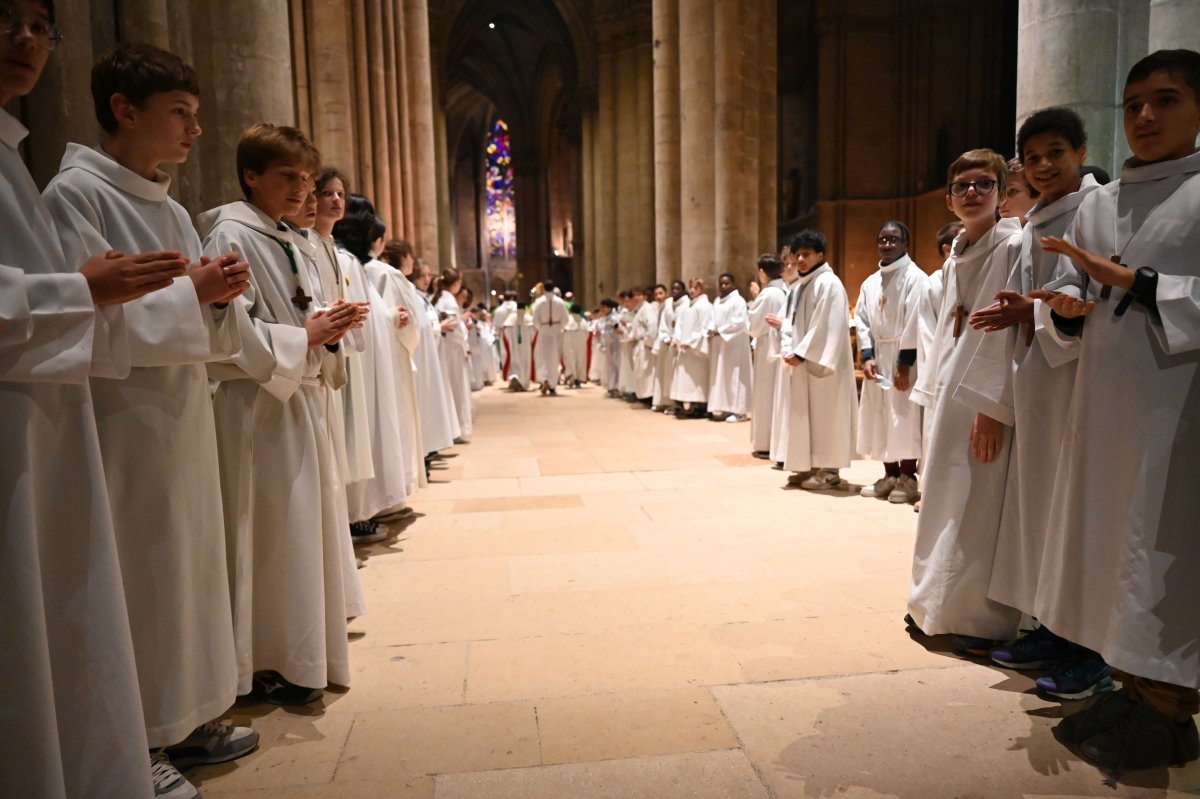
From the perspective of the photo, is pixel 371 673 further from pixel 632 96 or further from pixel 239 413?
pixel 632 96

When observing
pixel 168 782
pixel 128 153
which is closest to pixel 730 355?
pixel 128 153

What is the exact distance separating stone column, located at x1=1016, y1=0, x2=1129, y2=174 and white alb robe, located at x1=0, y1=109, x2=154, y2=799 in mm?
5333

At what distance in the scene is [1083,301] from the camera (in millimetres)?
2492

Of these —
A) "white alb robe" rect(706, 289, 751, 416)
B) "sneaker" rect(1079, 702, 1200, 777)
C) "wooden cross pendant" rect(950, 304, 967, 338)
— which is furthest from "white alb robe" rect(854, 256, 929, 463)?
"white alb robe" rect(706, 289, 751, 416)

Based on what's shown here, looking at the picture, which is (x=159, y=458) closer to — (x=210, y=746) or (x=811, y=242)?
(x=210, y=746)

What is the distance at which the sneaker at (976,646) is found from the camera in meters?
3.27

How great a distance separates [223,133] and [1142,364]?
201 inches

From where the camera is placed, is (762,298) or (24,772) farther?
(762,298)

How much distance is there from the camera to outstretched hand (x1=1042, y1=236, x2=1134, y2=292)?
2334 mm

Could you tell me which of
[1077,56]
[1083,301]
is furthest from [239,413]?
[1077,56]

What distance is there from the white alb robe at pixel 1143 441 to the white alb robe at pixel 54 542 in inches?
104

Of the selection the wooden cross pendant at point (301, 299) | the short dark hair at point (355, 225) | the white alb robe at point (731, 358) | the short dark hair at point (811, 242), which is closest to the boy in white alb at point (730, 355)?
the white alb robe at point (731, 358)

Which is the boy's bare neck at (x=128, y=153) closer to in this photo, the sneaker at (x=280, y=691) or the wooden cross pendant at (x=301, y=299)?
the wooden cross pendant at (x=301, y=299)

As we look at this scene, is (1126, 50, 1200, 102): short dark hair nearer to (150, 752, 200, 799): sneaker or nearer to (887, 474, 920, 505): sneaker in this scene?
(150, 752, 200, 799): sneaker
